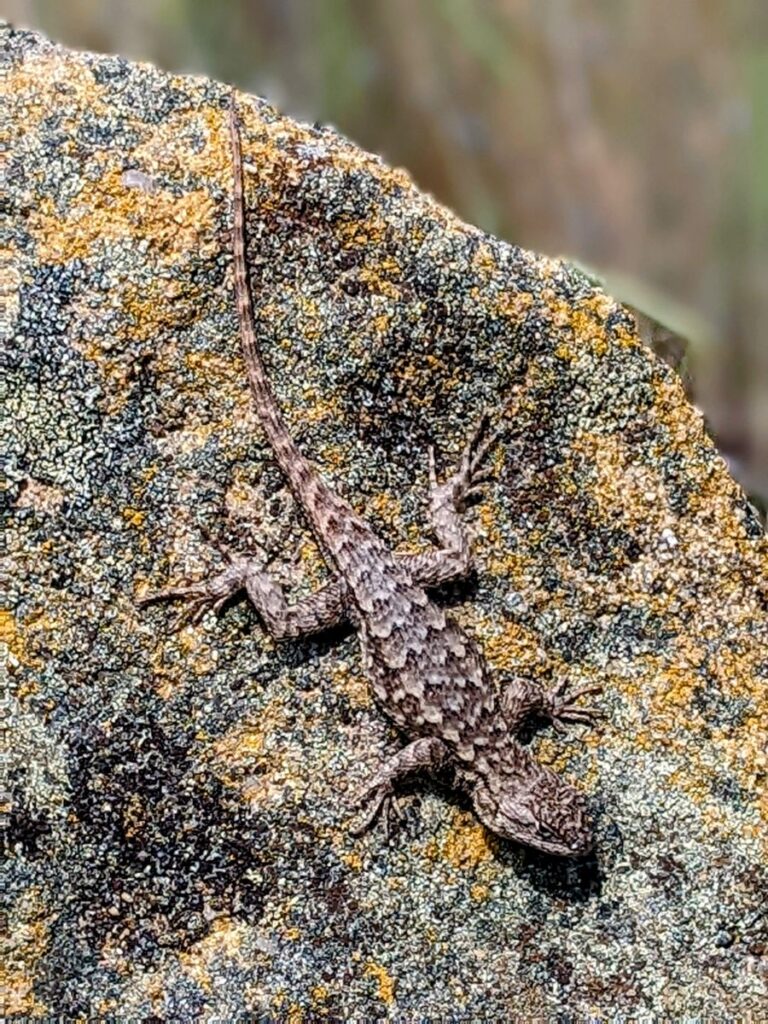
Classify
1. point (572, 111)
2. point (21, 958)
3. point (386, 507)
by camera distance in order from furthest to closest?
point (572, 111) < point (386, 507) < point (21, 958)

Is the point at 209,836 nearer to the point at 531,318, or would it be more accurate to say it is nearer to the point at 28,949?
the point at 28,949

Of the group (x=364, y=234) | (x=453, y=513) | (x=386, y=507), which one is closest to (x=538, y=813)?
(x=453, y=513)

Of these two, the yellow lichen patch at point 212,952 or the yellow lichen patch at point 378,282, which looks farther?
the yellow lichen patch at point 378,282

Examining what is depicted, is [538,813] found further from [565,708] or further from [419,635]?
[419,635]

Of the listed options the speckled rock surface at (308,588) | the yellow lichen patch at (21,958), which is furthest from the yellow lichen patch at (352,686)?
the yellow lichen patch at (21,958)

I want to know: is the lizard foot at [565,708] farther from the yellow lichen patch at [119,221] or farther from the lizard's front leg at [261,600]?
the yellow lichen patch at [119,221]

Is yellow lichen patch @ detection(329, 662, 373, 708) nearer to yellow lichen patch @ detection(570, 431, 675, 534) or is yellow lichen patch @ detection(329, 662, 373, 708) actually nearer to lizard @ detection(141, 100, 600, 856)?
lizard @ detection(141, 100, 600, 856)
